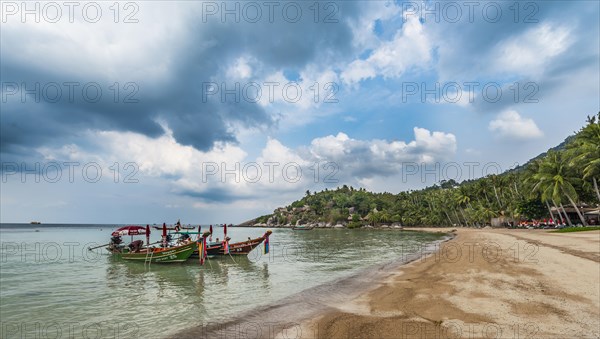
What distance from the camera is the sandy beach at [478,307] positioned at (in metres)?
7.84

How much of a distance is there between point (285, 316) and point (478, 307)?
636 cm

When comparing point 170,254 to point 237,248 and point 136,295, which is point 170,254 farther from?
point 136,295

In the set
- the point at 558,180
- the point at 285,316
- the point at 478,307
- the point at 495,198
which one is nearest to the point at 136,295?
the point at 285,316

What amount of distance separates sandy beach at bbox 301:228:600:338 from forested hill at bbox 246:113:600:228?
34.9m

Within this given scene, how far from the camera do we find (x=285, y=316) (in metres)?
10.5

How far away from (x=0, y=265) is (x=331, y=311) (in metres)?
33.7

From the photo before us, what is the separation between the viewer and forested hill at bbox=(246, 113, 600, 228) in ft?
145

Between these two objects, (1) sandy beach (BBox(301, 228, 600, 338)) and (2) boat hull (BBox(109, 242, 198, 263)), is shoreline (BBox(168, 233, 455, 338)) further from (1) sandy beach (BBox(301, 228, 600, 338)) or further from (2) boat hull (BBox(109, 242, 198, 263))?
(2) boat hull (BBox(109, 242, 198, 263))

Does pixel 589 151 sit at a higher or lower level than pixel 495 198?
higher

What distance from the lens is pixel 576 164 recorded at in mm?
43531

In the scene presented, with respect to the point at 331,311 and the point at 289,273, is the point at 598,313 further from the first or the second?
the point at 289,273

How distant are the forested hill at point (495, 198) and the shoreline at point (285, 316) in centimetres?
4083

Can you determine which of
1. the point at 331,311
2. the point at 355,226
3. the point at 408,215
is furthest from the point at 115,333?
the point at 355,226

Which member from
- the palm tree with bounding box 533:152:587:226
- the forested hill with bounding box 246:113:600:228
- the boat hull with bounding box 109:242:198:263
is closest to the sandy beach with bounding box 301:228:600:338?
the boat hull with bounding box 109:242:198:263
